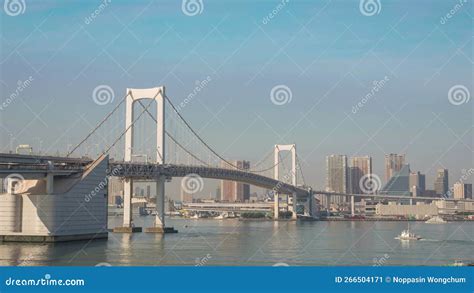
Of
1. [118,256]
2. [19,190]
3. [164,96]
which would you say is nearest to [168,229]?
[164,96]

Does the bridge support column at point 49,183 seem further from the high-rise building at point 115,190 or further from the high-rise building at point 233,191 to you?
the high-rise building at point 233,191

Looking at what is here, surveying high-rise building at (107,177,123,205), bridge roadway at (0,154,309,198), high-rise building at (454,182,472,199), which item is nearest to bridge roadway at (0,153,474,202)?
bridge roadway at (0,154,309,198)

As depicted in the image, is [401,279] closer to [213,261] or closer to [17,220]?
[213,261]

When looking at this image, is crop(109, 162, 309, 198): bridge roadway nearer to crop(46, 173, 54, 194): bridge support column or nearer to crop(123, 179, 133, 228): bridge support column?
crop(123, 179, 133, 228): bridge support column

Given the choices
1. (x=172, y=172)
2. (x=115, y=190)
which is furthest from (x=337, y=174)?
(x=172, y=172)

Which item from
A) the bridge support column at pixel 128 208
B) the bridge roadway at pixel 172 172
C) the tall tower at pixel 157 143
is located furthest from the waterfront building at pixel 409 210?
→ the bridge support column at pixel 128 208

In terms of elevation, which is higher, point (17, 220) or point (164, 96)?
point (164, 96)
